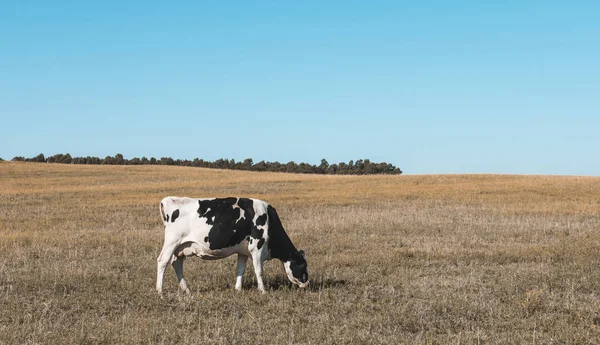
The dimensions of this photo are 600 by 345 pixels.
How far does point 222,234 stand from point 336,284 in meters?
2.83

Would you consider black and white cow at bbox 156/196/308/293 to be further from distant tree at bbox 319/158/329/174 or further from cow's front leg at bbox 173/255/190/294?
distant tree at bbox 319/158/329/174

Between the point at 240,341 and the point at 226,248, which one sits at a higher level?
the point at 226,248

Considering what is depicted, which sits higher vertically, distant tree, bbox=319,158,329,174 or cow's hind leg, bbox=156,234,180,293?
distant tree, bbox=319,158,329,174

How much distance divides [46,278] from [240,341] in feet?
21.3

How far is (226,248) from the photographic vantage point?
466 inches

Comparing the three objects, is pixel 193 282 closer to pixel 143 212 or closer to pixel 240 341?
pixel 240 341

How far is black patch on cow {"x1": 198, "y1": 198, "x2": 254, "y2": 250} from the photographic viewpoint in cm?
1173

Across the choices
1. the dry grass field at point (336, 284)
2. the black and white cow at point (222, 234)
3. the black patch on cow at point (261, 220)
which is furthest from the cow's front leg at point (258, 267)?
the black patch on cow at point (261, 220)

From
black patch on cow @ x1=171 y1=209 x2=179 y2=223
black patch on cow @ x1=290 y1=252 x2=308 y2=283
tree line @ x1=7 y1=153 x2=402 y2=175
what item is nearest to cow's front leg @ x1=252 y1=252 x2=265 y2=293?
black patch on cow @ x1=290 y1=252 x2=308 y2=283

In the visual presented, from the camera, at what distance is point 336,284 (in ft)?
42.2

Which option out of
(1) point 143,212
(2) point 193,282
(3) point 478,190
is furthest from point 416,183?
(2) point 193,282

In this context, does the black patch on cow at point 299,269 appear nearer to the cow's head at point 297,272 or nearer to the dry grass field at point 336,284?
the cow's head at point 297,272

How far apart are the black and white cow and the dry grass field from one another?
542 mm

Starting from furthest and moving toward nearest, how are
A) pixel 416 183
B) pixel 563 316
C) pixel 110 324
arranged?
pixel 416 183 → pixel 563 316 → pixel 110 324
